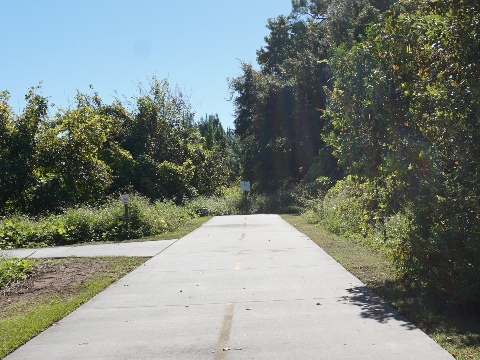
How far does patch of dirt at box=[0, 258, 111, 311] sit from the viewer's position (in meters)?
11.9

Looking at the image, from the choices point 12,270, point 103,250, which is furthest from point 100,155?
point 12,270

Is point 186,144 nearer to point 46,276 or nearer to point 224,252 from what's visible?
point 224,252

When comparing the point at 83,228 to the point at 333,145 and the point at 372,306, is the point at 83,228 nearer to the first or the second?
the point at 333,145

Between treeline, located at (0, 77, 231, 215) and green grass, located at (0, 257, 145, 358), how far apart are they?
19.2m

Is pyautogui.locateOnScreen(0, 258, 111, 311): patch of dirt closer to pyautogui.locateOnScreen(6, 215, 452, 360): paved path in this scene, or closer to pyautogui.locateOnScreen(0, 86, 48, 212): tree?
pyautogui.locateOnScreen(6, 215, 452, 360): paved path

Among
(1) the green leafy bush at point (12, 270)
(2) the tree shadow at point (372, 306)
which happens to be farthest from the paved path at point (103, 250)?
(2) the tree shadow at point (372, 306)

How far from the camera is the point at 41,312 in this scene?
9922mm

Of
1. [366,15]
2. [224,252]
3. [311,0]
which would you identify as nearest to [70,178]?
[224,252]

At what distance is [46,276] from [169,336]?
22.7ft

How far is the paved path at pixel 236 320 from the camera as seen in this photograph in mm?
7324

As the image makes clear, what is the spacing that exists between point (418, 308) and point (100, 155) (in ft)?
119

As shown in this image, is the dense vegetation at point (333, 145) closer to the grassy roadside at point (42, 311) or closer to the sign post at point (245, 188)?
the sign post at point (245, 188)

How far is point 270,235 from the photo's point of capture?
23.0m

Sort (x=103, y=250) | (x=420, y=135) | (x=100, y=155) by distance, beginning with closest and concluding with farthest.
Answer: (x=420, y=135) < (x=103, y=250) < (x=100, y=155)
